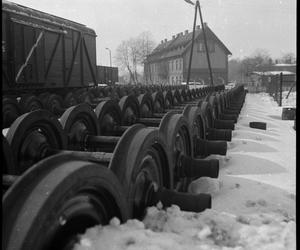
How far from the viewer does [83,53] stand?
→ 453 inches

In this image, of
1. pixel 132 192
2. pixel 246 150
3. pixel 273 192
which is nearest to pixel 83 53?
pixel 246 150

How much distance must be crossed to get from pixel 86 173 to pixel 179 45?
6093cm

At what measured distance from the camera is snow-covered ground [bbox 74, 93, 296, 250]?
5.74 ft

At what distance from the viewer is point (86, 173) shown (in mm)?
1622

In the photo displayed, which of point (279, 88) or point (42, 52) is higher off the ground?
point (42, 52)

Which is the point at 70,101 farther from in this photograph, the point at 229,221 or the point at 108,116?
the point at 229,221

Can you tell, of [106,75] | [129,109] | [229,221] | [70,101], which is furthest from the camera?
[106,75]

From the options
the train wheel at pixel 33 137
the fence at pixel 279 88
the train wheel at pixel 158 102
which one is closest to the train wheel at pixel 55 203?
the train wheel at pixel 33 137

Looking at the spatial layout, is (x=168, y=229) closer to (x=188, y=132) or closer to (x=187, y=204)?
(x=187, y=204)

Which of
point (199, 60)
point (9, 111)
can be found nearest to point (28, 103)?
point (9, 111)

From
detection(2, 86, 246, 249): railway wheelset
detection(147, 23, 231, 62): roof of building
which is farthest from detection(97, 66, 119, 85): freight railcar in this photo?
detection(147, 23, 231, 62): roof of building

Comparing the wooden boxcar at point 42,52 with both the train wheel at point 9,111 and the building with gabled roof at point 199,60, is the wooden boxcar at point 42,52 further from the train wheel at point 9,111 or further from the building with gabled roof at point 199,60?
the building with gabled roof at point 199,60

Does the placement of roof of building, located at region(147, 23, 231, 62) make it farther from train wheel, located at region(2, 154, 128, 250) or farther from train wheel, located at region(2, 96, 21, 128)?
train wheel, located at region(2, 154, 128, 250)

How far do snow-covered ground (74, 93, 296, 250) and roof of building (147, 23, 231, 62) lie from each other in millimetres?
52639
